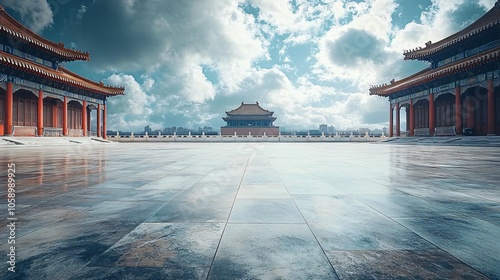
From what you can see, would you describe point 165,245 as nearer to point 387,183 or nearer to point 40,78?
point 387,183

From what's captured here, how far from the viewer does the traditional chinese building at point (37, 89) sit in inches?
754

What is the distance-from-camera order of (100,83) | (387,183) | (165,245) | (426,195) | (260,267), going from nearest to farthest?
1. (260,267)
2. (165,245)
3. (426,195)
4. (387,183)
5. (100,83)

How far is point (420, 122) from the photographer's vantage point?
1072 inches

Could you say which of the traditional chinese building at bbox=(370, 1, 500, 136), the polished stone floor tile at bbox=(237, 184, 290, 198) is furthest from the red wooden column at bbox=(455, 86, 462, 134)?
the polished stone floor tile at bbox=(237, 184, 290, 198)

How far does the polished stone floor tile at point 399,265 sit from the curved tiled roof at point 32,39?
1066 inches

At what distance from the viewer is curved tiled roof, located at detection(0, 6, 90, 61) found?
20062 millimetres

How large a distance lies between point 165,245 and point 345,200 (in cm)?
205

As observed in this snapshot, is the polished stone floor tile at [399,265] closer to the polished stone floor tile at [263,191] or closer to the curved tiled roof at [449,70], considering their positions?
the polished stone floor tile at [263,191]

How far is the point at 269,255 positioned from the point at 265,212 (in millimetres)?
902

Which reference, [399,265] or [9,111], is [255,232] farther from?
[9,111]

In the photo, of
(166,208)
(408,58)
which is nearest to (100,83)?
(166,208)

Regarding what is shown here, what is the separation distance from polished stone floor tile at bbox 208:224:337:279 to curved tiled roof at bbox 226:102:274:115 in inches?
2036

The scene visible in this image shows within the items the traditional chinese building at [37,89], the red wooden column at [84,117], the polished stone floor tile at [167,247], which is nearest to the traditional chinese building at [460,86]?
the polished stone floor tile at [167,247]

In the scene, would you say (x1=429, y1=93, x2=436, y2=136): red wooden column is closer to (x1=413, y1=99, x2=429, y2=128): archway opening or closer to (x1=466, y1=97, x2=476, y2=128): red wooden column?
(x1=413, y1=99, x2=429, y2=128): archway opening
